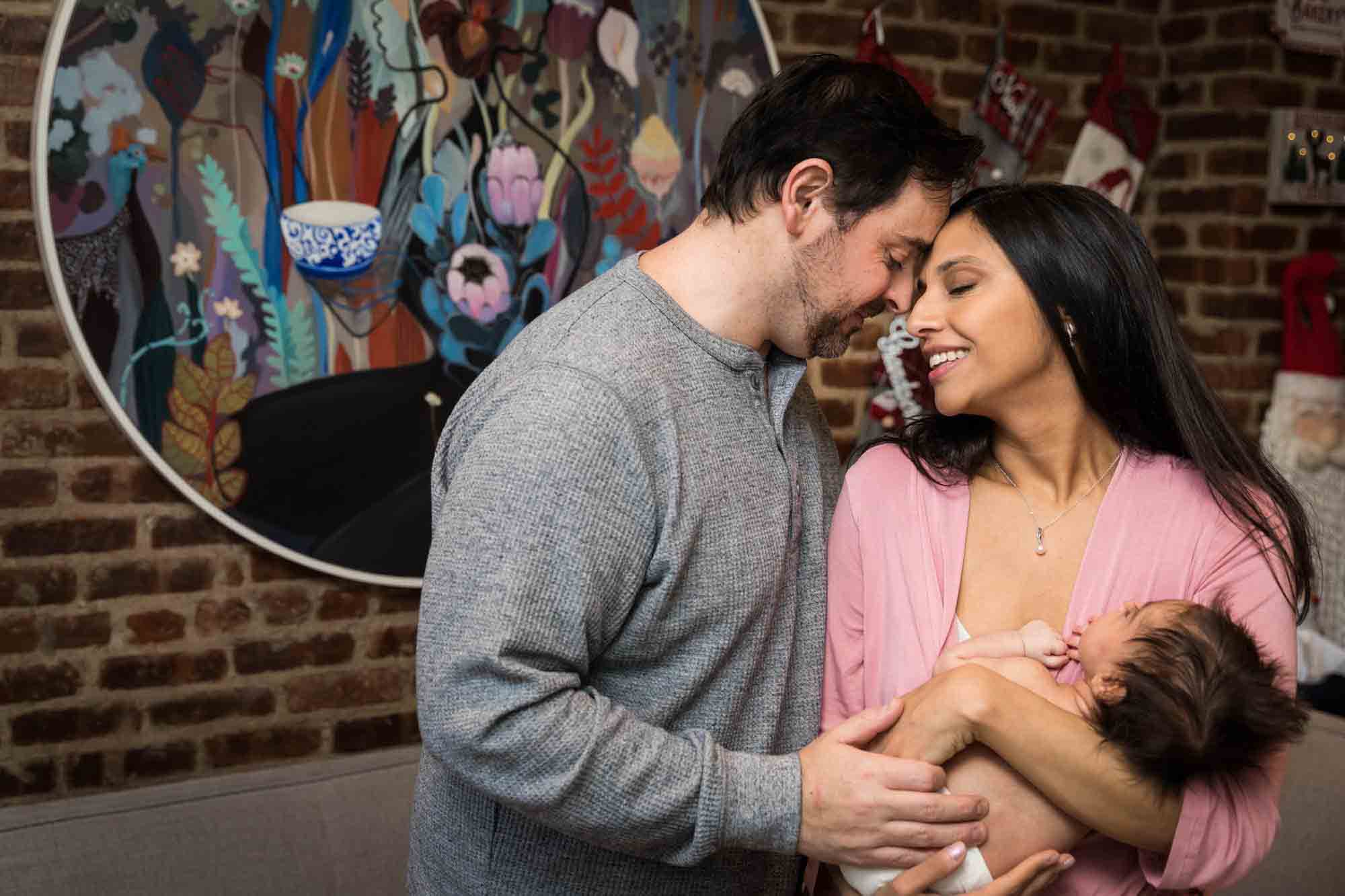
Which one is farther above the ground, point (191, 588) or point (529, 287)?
point (529, 287)

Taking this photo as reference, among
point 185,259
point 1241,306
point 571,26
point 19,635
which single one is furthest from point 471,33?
point 1241,306

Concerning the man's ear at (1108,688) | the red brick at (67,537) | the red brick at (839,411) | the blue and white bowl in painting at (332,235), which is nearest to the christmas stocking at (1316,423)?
the red brick at (839,411)

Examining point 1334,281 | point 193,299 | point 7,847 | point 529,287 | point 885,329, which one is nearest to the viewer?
point 7,847

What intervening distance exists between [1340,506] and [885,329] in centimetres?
124

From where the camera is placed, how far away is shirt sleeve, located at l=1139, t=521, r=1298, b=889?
1.47 meters

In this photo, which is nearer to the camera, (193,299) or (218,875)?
(218,875)

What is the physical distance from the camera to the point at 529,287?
2.69 meters

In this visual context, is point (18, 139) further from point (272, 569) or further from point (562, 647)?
point (562, 647)

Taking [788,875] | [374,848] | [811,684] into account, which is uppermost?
[811,684]

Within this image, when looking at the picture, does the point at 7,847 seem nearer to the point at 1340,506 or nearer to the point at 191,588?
the point at 191,588

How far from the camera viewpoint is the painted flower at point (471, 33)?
2521 millimetres

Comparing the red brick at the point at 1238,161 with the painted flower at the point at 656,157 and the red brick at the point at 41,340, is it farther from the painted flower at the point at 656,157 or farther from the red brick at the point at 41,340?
the red brick at the point at 41,340

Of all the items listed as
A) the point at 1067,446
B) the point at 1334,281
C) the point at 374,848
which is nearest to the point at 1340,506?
the point at 1334,281

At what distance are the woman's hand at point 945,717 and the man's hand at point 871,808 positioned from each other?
0.13 ft
